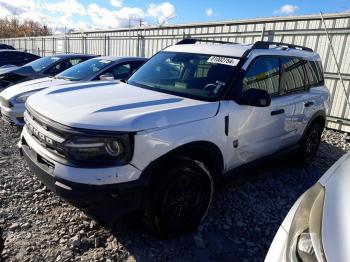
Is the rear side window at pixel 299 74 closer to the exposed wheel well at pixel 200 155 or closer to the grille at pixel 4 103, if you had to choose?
the exposed wheel well at pixel 200 155

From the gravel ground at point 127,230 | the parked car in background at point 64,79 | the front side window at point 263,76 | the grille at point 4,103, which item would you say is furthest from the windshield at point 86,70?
the front side window at point 263,76

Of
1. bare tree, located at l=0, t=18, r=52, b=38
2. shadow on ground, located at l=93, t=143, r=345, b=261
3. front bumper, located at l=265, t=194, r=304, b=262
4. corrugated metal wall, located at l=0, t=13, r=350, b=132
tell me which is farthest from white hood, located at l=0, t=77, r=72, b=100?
bare tree, located at l=0, t=18, r=52, b=38

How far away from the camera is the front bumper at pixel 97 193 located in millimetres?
2480

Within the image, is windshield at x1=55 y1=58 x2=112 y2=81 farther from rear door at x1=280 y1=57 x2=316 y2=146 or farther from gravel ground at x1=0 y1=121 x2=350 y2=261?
rear door at x1=280 y1=57 x2=316 y2=146

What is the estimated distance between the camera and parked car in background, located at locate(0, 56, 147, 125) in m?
5.86

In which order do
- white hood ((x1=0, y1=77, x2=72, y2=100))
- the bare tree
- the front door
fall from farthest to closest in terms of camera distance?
the bare tree
white hood ((x1=0, y1=77, x2=72, y2=100))
the front door

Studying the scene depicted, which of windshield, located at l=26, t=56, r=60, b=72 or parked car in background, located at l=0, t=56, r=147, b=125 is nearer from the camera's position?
parked car in background, located at l=0, t=56, r=147, b=125

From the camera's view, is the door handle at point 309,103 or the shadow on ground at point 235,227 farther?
the door handle at point 309,103

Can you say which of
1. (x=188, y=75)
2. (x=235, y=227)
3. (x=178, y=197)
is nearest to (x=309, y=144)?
(x=235, y=227)

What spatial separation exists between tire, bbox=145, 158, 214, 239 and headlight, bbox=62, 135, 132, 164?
40cm

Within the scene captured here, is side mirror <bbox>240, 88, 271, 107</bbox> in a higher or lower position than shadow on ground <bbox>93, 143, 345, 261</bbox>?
higher

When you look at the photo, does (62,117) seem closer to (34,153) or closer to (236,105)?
(34,153)

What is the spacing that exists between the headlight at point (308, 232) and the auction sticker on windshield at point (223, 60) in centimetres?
194

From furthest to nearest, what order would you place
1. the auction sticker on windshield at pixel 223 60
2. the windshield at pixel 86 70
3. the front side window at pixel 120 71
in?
the front side window at pixel 120 71 < the windshield at pixel 86 70 < the auction sticker on windshield at pixel 223 60
